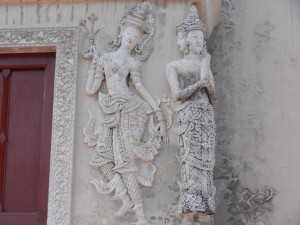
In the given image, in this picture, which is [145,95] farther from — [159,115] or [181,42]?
[181,42]

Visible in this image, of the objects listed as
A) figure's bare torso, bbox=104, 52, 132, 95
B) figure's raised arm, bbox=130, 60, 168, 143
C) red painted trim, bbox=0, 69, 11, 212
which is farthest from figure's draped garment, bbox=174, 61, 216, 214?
red painted trim, bbox=0, 69, 11, 212

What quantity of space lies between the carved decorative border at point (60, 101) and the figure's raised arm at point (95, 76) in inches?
7.3

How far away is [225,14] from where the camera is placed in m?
10.5

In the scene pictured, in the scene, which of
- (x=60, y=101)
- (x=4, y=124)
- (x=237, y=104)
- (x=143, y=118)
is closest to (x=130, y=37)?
A: (x=143, y=118)

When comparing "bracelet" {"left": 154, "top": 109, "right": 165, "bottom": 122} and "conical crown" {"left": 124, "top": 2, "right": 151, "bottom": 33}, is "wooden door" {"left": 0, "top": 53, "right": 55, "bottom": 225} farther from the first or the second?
"bracelet" {"left": 154, "top": 109, "right": 165, "bottom": 122}

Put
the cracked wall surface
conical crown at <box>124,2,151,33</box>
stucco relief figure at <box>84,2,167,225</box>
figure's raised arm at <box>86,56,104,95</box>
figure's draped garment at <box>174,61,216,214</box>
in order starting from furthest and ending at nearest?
the cracked wall surface < conical crown at <box>124,2,151,33</box> < figure's raised arm at <box>86,56,104,95</box> < stucco relief figure at <box>84,2,167,225</box> < figure's draped garment at <box>174,61,216,214</box>

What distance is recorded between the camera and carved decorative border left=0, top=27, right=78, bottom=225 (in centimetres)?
816

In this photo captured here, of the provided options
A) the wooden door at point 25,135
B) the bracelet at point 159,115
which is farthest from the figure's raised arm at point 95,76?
the bracelet at point 159,115

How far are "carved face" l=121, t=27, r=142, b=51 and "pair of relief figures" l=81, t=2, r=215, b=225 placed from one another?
12 mm

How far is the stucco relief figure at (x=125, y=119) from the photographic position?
814 centimetres

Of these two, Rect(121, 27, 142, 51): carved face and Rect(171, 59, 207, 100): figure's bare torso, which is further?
Rect(121, 27, 142, 51): carved face

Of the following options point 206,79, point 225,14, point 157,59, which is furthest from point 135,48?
point 225,14

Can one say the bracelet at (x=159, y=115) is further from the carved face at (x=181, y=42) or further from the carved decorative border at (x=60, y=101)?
the carved decorative border at (x=60, y=101)

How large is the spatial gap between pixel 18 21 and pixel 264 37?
3.56 metres
